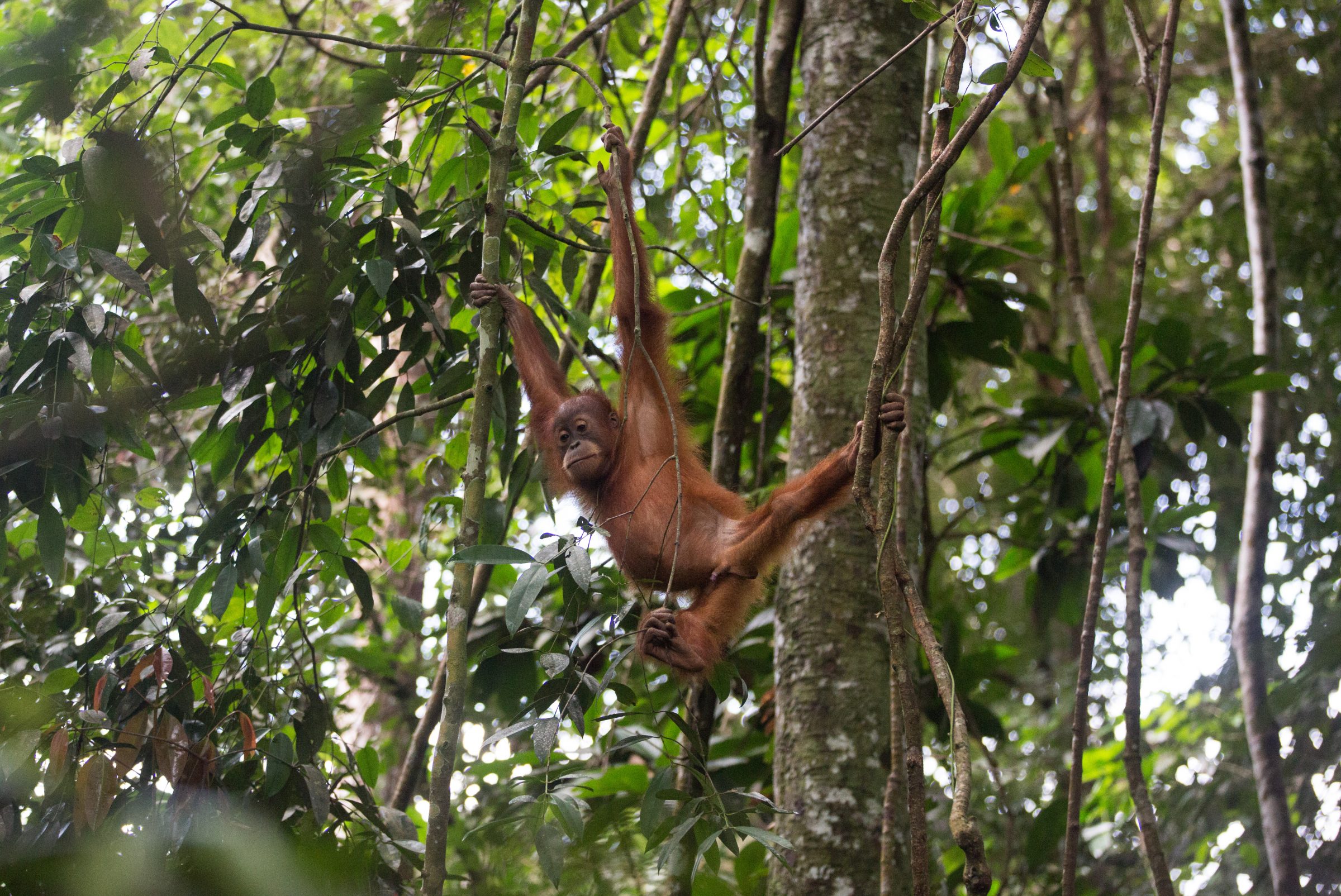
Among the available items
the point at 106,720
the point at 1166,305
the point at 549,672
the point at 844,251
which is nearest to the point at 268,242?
the point at 844,251

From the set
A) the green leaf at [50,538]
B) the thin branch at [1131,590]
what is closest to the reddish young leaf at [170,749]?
the green leaf at [50,538]

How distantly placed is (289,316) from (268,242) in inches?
139

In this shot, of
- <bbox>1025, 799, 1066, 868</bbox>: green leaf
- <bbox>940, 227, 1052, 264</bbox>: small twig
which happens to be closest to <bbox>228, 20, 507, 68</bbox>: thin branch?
<bbox>940, 227, 1052, 264</bbox>: small twig

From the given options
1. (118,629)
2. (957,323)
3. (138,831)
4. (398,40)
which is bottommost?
(138,831)

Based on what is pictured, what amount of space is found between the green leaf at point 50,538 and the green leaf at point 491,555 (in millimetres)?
1196

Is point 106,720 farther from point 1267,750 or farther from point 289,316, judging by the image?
point 1267,750

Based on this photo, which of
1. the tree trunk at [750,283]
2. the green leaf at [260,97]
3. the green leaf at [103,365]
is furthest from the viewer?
the tree trunk at [750,283]

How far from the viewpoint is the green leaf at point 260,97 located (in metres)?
2.71

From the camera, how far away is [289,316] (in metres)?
2.82

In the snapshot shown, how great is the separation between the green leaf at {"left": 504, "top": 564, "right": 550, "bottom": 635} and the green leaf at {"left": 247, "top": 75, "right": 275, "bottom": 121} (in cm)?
155

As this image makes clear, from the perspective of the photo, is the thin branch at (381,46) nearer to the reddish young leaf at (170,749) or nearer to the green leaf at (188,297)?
the green leaf at (188,297)

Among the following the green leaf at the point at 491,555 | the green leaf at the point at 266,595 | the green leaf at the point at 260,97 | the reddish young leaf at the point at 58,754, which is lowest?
the reddish young leaf at the point at 58,754

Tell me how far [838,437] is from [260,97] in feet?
6.27

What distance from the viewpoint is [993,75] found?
2199 mm
